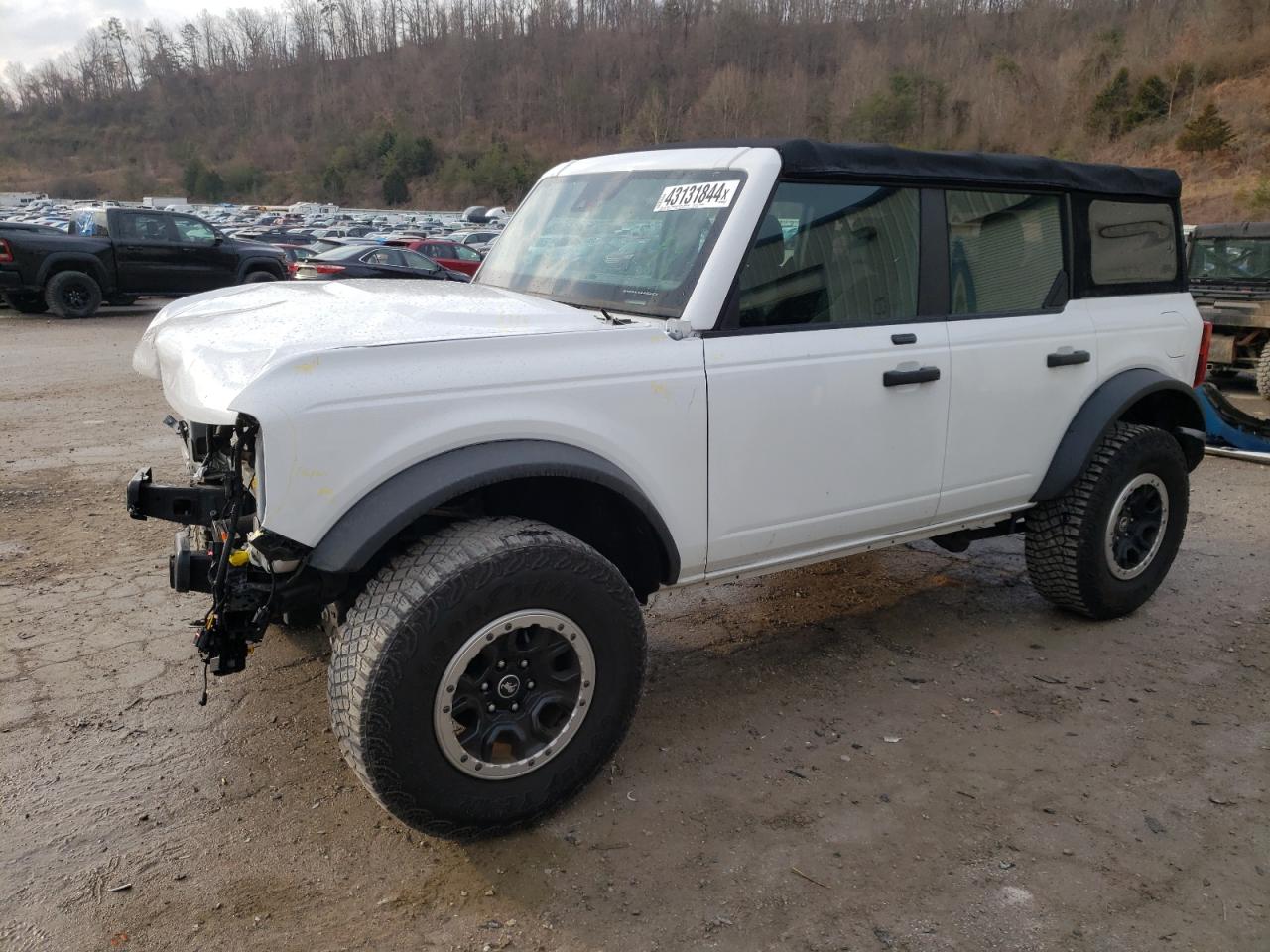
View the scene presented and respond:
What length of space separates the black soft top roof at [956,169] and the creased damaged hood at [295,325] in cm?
91

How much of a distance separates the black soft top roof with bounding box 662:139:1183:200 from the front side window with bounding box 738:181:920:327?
0.23 feet

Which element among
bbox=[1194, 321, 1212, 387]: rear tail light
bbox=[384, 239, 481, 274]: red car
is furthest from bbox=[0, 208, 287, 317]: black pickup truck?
bbox=[1194, 321, 1212, 387]: rear tail light

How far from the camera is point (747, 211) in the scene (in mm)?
3299

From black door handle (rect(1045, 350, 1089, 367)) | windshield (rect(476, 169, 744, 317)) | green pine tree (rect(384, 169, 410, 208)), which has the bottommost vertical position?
black door handle (rect(1045, 350, 1089, 367))

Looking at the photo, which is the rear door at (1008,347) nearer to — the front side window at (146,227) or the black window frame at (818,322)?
the black window frame at (818,322)

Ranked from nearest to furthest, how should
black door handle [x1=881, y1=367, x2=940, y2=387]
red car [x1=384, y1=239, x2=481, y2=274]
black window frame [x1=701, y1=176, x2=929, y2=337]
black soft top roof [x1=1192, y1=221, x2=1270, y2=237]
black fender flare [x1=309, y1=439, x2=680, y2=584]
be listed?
black fender flare [x1=309, y1=439, x2=680, y2=584] < black window frame [x1=701, y1=176, x2=929, y2=337] < black door handle [x1=881, y1=367, x2=940, y2=387] < black soft top roof [x1=1192, y1=221, x2=1270, y2=237] < red car [x1=384, y1=239, x2=481, y2=274]

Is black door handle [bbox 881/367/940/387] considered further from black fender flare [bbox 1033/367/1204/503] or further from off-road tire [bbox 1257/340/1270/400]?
off-road tire [bbox 1257/340/1270/400]

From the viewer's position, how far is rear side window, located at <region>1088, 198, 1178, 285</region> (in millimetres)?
4434

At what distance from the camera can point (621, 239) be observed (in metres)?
3.66

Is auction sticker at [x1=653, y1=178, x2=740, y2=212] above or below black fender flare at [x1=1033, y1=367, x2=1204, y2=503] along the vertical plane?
above

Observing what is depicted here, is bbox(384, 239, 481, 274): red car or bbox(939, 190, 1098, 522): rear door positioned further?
bbox(384, 239, 481, 274): red car

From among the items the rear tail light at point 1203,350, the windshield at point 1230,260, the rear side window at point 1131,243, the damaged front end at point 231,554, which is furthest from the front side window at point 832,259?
the windshield at point 1230,260

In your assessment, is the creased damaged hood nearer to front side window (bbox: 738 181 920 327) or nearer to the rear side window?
front side window (bbox: 738 181 920 327)

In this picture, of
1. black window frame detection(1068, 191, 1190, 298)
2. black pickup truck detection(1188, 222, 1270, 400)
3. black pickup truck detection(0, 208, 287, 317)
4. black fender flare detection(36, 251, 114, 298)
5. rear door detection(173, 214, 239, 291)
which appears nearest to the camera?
black window frame detection(1068, 191, 1190, 298)
